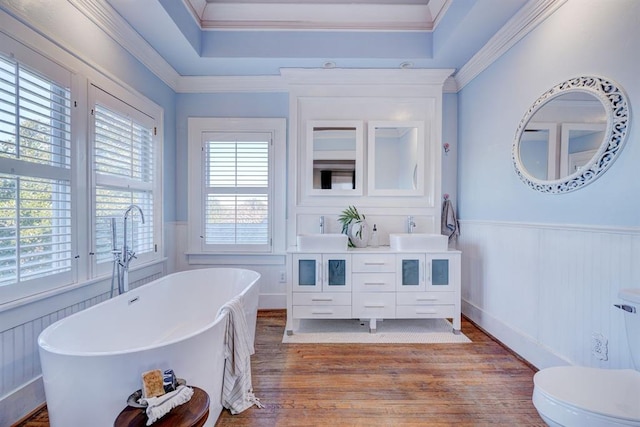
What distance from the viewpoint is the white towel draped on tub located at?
167cm

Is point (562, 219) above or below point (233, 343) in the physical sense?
above

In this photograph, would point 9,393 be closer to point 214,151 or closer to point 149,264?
point 149,264

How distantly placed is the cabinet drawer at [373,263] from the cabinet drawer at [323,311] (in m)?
0.38

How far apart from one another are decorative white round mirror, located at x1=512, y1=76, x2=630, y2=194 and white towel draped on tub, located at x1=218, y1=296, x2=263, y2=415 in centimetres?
218

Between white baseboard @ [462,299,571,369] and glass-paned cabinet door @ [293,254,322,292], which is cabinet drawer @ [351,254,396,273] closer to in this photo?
glass-paned cabinet door @ [293,254,322,292]

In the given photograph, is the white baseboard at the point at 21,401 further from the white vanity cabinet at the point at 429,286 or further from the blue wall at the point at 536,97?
the blue wall at the point at 536,97

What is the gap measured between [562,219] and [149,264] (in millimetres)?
3356

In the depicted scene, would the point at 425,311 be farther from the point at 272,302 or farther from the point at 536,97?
the point at 536,97

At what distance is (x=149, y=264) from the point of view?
2824 mm

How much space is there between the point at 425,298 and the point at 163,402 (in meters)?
2.29

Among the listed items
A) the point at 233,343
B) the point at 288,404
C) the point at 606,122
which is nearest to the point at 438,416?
the point at 288,404

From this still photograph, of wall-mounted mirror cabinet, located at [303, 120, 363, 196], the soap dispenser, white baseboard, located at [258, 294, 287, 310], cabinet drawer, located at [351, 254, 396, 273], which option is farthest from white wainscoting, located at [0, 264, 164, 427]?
the soap dispenser

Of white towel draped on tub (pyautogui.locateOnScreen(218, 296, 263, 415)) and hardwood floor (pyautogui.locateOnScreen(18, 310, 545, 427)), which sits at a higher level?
white towel draped on tub (pyautogui.locateOnScreen(218, 296, 263, 415))

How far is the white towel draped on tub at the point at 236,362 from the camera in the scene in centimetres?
167
